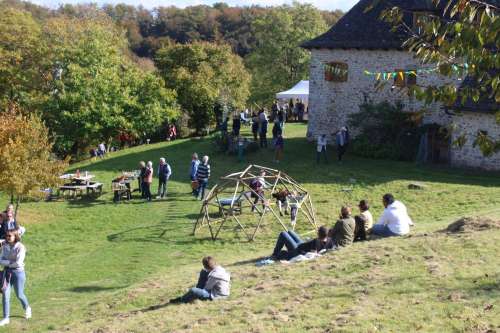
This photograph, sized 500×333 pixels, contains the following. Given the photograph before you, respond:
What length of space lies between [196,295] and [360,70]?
21998mm

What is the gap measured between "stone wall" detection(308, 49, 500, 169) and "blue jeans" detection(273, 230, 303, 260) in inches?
597

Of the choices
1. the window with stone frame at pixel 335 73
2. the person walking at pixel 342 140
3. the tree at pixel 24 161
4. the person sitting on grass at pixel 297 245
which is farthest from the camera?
the window with stone frame at pixel 335 73

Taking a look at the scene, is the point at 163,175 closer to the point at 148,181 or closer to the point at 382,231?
the point at 148,181

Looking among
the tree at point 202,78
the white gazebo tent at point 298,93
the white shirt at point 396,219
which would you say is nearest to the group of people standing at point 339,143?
the white shirt at point 396,219

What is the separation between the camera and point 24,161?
23609 millimetres

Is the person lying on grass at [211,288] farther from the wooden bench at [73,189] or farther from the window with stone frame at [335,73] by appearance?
the window with stone frame at [335,73]

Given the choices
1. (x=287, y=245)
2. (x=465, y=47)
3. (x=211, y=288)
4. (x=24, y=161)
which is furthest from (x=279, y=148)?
(x=465, y=47)

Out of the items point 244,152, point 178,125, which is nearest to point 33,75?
point 178,125

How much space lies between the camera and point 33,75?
4488 cm

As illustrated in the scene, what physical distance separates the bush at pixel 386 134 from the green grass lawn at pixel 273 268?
173 centimetres

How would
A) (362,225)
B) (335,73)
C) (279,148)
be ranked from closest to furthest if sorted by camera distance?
1. (362,225)
2. (279,148)
3. (335,73)

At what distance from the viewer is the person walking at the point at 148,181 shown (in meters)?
25.8

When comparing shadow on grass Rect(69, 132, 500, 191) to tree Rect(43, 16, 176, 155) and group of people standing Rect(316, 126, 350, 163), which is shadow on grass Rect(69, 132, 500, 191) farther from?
tree Rect(43, 16, 176, 155)

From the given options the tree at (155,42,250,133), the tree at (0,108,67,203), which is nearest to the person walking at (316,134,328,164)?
the tree at (0,108,67,203)
